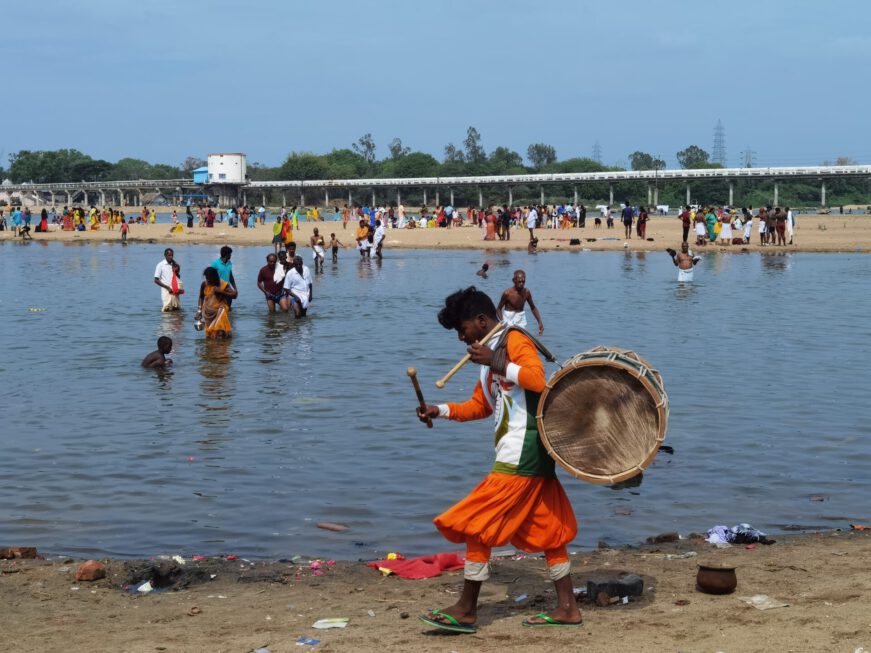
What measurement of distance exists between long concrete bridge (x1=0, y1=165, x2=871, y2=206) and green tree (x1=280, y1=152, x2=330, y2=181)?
53.4 feet

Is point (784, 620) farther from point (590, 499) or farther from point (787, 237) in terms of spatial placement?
point (787, 237)

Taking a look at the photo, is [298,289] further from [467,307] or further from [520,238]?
[520,238]

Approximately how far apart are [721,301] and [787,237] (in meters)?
21.5

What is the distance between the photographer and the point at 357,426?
37.9 ft

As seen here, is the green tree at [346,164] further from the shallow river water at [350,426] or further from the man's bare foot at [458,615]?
the man's bare foot at [458,615]

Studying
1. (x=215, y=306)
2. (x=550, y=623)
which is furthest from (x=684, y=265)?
(x=550, y=623)

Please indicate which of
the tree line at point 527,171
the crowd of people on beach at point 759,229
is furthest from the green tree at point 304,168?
the crowd of people on beach at point 759,229

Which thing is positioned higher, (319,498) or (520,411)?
(520,411)

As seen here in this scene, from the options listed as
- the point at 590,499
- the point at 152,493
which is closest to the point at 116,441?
the point at 152,493

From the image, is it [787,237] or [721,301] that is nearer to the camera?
[721,301]

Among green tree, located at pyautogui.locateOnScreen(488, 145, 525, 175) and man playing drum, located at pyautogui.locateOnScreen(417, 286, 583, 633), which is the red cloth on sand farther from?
green tree, located at pyautogui.locateOnScreen(488, 145, 525, 175)

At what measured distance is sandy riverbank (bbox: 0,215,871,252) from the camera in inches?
1736

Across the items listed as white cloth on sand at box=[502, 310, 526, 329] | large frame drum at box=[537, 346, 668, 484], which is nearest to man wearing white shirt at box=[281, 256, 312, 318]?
white cloth on sand at box=[502, 310, 526, 329]

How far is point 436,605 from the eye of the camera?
602 centimetres
